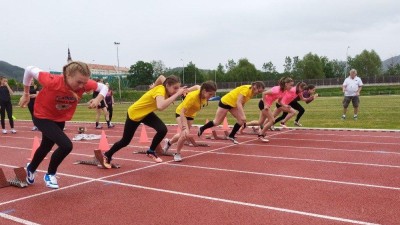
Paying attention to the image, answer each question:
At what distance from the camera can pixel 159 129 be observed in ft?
20.4

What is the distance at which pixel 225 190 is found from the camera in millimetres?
4574

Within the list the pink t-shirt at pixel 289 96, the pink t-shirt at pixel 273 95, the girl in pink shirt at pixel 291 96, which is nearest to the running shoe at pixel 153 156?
the pink t-shirt at pixel 273 95

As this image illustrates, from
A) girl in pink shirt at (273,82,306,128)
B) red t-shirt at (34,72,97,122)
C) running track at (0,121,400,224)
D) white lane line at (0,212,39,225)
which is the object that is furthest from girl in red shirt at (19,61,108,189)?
girl in pink shirt at (273,82,306,128)

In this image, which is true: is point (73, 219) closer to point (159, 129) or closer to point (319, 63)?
point (159, 129)

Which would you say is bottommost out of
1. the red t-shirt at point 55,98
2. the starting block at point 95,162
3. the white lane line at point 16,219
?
the white lane line at point 16,219

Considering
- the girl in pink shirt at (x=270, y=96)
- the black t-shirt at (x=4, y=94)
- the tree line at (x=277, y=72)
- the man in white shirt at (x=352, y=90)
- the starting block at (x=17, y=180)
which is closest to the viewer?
the starting block at (x=17, y=180)

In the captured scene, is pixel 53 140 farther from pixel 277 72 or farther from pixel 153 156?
pixel 277 72

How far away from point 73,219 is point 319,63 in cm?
9709

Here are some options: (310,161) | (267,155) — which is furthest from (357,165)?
(267,155)

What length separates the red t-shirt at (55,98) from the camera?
446 centimetres

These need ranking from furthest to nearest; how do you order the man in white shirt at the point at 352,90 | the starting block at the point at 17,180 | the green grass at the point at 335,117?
the man in white shirt at the point at 352,90 < the green grass at the point at 335,117 < the starting block at the point at 17,180

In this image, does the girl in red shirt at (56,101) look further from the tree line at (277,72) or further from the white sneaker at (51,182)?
the tree line at (277,72)

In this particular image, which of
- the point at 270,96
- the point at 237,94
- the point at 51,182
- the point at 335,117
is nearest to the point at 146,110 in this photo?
the point at 51,182

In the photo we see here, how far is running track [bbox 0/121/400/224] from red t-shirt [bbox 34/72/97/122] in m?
1.01
